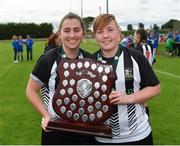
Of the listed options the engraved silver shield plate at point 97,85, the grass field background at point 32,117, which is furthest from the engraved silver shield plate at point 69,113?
the grass field background at point 32,117

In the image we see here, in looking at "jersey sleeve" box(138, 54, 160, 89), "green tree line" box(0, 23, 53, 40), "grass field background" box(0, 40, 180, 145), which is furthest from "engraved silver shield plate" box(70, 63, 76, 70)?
"green tree line" box(0, 23, 53, 40)

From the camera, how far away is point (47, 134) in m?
3.40

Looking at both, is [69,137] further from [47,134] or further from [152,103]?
[152,103]

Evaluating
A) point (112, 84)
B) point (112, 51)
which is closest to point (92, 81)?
point (112, 84)

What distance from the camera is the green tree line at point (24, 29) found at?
269 ft

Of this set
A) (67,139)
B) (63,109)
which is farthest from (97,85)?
(67,139)

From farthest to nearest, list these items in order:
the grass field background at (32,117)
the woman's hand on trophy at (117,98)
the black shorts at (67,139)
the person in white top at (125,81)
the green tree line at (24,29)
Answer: the green tree line at (24,29)
the grass field background at (32,117)
the black shorts at (67,139)
the person in white top at (125,81)
the woman's hand on trophy at (117,98)

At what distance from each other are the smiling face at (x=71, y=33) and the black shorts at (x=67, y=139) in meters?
0.65

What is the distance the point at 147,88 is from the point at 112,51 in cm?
37

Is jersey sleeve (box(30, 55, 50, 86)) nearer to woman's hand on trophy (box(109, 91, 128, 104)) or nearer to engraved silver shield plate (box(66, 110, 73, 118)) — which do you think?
engraved silver shield plate (box(66, 110, 73, 118))

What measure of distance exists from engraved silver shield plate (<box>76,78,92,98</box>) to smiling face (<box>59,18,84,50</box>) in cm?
46

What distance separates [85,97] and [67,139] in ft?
1.71

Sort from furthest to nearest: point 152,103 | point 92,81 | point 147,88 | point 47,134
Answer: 1. point 152,103
2. point 47,134
3. point 147,88
4. point 92,81

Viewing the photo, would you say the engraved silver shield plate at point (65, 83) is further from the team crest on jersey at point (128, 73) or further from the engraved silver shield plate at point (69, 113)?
the team crest on jersey at point (128, 73)
